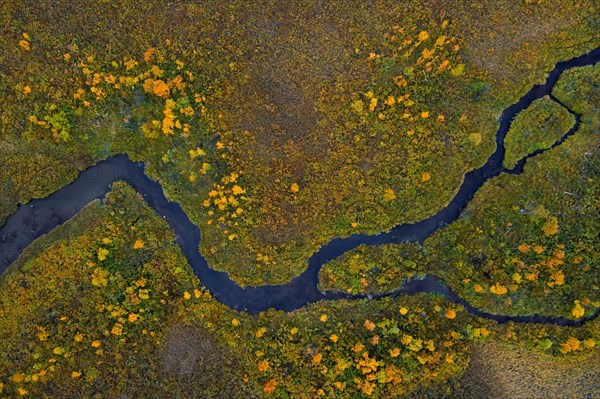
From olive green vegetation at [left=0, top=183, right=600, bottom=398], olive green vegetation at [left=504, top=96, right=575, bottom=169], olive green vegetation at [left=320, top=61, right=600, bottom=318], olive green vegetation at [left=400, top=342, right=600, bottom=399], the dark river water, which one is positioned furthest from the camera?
the dark river water

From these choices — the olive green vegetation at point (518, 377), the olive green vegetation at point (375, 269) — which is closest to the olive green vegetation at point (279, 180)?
the olive green vegetation at point (375, 269)

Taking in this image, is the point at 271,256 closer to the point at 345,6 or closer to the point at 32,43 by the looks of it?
the point at 345,6

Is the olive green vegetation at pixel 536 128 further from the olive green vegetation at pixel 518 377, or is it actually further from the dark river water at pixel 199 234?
the olive green vegetation at pixel 518 377

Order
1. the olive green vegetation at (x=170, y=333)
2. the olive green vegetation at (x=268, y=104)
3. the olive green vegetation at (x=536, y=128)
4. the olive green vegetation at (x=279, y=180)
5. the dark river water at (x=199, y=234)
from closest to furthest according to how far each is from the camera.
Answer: the olive green vegetation at (x=170, y=333) → the olive green vegetation at (x=279, y=180) → the olive green vegetation at (x=536, y=128) → the olive green vegetation at (x=268, y=104) → the dark river water at (x=199, y=234)

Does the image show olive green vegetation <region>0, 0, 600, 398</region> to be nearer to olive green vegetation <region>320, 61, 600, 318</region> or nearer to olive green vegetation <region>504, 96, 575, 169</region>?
olive green vegetation <region>320, 61, 600, 318</region>

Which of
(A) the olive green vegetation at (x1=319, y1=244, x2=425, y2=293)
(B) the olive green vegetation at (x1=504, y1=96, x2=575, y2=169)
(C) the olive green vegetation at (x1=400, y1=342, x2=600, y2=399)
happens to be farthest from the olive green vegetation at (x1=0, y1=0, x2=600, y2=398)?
(C) the olive green vegetation at (x1=400, y1=342, x2=600, y2=399)
